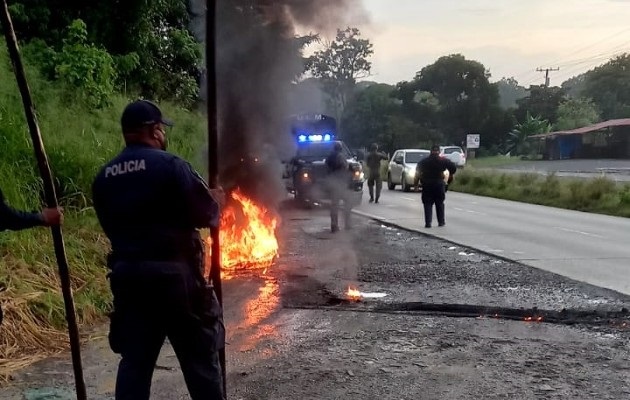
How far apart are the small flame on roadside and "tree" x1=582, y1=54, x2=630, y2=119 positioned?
70.0m

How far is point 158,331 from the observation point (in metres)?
Answer: 3.60

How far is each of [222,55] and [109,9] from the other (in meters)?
5.01

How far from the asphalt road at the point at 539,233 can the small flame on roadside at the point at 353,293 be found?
2871 millimetres

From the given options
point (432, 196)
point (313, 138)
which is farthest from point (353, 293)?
point (313, 138)

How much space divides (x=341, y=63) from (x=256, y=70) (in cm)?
438

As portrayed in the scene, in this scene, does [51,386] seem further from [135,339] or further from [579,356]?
[579,356]

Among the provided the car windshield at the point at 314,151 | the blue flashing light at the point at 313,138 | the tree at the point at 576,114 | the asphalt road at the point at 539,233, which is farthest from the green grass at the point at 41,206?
the tree at the point at 576,114

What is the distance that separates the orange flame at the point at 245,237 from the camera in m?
9.97

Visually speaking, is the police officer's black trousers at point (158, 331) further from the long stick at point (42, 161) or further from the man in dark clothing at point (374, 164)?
the man in dark clothing at point (374, 164)

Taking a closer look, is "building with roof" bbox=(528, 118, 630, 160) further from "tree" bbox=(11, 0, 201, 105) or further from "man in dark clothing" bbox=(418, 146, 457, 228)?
"tree" bbox=(11, 0, 201, 105)

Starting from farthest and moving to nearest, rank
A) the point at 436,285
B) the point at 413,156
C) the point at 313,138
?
the point at 413,156 → the point at 313,138 → the point at 436,285

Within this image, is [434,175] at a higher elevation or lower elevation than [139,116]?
lower

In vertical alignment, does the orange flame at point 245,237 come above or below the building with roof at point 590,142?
below

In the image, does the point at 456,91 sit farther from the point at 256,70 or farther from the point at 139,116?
the point at 139,116
